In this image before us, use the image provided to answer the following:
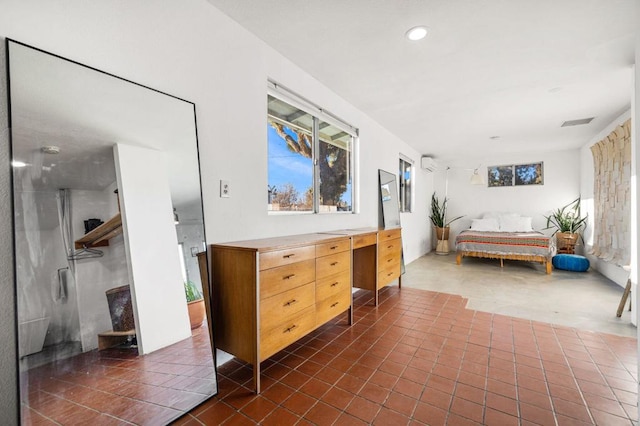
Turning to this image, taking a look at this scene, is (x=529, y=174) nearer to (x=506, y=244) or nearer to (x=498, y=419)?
(x=506, y=244)

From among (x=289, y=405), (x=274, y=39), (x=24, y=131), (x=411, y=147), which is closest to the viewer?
(x=24, y=131)

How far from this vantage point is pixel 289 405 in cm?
157

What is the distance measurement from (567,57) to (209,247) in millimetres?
3552

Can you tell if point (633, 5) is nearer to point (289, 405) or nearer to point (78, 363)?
point (289, 405)

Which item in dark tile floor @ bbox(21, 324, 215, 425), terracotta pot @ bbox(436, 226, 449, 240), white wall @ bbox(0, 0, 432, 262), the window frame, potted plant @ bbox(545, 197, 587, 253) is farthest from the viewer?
terracotta pot @ bbox(436, 226, 449, 240)

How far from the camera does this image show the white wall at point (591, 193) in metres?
4.12

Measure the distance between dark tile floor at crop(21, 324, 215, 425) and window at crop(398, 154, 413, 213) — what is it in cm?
475

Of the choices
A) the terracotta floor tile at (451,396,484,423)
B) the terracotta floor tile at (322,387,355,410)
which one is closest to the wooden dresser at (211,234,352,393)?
the terracotta floor tile at (322,387,355,410)

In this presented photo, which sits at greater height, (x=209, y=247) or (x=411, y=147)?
(x=411, y=147)

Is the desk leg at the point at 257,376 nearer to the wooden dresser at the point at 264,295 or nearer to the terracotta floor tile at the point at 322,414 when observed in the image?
the wooden dresser at the point at 264,295

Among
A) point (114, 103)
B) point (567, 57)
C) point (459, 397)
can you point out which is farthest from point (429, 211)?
point (114, 103)

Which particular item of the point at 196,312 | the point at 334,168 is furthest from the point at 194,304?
the point at 334,168

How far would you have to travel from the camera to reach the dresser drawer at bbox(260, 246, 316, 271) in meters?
1.71

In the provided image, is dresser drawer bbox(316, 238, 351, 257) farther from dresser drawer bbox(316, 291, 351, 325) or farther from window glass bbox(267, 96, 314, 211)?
window glass bbox(267, 96, 314, 211)
